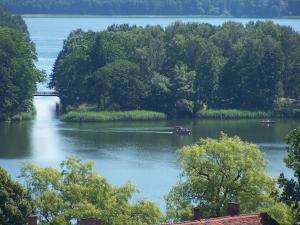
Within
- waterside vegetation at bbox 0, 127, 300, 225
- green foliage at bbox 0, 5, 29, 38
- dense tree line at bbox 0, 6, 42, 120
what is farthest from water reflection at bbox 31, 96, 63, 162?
waterside vegetation at bbox 0, 127, 300, 225

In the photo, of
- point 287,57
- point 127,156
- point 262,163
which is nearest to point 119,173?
point 127,156

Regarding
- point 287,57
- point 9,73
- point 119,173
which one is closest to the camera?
point 119,173

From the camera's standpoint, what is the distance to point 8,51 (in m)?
126

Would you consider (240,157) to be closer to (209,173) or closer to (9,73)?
(209,173)

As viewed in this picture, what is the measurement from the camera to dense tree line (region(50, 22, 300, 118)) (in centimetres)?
Result: 12462

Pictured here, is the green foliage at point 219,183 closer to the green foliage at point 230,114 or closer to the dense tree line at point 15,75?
the dense tree line at point 15,75

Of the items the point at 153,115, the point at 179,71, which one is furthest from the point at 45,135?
the point at 179,71

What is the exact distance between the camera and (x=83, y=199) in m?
57.4

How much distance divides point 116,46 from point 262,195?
7346cm

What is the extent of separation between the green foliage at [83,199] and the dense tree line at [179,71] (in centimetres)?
6355

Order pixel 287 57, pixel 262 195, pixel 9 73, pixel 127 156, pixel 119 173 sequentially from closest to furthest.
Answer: pixel 262 195, pixel 119 173, pixel 127 156, pixel 9 73, pixel 287 57

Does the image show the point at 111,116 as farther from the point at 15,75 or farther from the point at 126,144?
the point at 126,144

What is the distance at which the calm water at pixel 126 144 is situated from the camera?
281 feet

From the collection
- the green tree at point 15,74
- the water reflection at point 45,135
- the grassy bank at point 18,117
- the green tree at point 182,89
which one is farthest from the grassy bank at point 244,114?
the green tree at point 15,74
